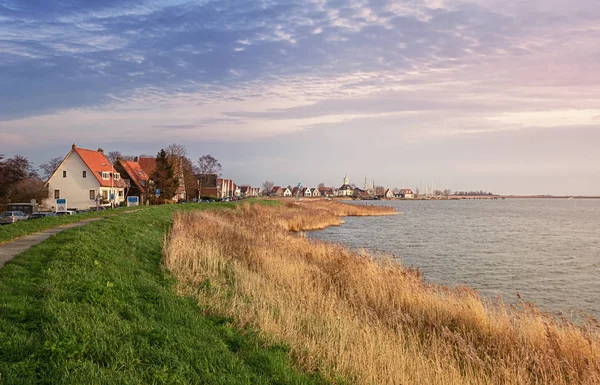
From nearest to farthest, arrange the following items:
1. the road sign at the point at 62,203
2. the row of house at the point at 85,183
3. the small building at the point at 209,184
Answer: the road sign at the point at 62,203 → the row of house at the point at 85,183 → the small building at the point at 209,184

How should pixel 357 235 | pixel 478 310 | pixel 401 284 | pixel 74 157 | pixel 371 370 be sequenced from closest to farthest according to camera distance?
pixel 371 370 < pixel 478 310 < pixel 401 284 < pixel 357 235 < pixel 74 157

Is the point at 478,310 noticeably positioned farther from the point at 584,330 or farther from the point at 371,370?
the point at 371,370

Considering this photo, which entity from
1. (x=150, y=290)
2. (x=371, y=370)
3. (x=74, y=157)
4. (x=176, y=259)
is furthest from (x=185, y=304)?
(x=74, y=157)

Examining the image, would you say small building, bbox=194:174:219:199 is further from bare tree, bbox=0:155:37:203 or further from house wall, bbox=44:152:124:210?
bare tree, bbox=0:155:37:203

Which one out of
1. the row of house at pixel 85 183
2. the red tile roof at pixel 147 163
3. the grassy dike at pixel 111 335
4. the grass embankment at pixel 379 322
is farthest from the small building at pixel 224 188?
the grassy dike at pixel 111 335

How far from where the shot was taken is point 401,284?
14.6 meters

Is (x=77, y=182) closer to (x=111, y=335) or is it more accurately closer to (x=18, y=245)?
(x=18, y=245)

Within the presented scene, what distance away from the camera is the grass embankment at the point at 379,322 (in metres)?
8.29

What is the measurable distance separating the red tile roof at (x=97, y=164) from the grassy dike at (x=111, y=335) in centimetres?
5088

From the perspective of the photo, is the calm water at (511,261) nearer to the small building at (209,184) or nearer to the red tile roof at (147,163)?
the red tile roof at (147,163)

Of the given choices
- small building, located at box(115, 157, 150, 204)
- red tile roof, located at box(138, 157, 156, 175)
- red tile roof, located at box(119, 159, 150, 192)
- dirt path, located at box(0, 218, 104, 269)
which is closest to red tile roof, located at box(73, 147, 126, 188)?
small building, located at box(115, 157, 150, 204)

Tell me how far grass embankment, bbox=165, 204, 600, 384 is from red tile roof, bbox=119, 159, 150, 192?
177 feet

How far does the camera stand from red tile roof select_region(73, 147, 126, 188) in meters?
58.9

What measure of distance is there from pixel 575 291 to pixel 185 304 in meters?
15.6
